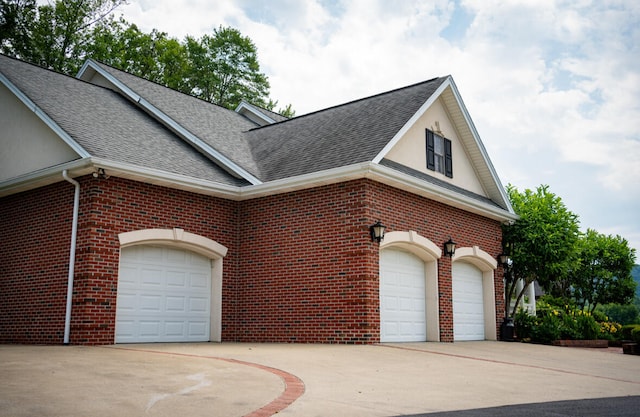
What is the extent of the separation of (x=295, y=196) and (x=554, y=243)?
919 centimetres

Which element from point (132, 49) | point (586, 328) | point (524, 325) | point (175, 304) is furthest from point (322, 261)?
point (132, 49)

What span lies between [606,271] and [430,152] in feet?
101

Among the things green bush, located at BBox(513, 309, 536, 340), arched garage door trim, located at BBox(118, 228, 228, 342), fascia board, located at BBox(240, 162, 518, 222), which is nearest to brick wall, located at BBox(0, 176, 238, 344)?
arched garage door trim, located at BBox(118, 228, 228, 342)

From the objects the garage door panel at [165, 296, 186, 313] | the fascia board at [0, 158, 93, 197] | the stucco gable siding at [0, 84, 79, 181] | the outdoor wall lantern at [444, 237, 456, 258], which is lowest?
the garage door panel at [165, 296, 186, 313]

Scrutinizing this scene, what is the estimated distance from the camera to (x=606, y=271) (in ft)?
140

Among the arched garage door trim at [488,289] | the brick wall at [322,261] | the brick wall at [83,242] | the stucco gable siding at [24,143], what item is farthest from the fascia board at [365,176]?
the stucco gable siding at [24,143]

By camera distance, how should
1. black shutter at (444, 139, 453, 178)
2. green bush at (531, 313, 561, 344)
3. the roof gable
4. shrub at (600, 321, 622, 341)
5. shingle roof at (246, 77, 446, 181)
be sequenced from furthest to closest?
1. shrub at (600, 321, 622, 341)
2. green bush at (531, 313, 561, 344)
3. black shutter at (444, 139, 453, 178)
4. the roof gable
5. shingle roof at (246, 77, 446, 181)

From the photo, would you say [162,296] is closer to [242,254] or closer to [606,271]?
[242,254]

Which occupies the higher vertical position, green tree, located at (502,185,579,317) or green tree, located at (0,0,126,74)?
green tree, located at (0,0,126,74)

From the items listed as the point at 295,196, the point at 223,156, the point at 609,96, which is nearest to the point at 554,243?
the point at 609,96

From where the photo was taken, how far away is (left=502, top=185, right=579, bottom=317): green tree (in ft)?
64.5

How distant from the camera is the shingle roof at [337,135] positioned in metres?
15.0

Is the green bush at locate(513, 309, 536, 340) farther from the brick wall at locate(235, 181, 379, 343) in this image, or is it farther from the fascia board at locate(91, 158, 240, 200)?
the fascia board at locate(91, 158, 240, 200)

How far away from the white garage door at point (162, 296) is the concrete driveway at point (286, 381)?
260cm
